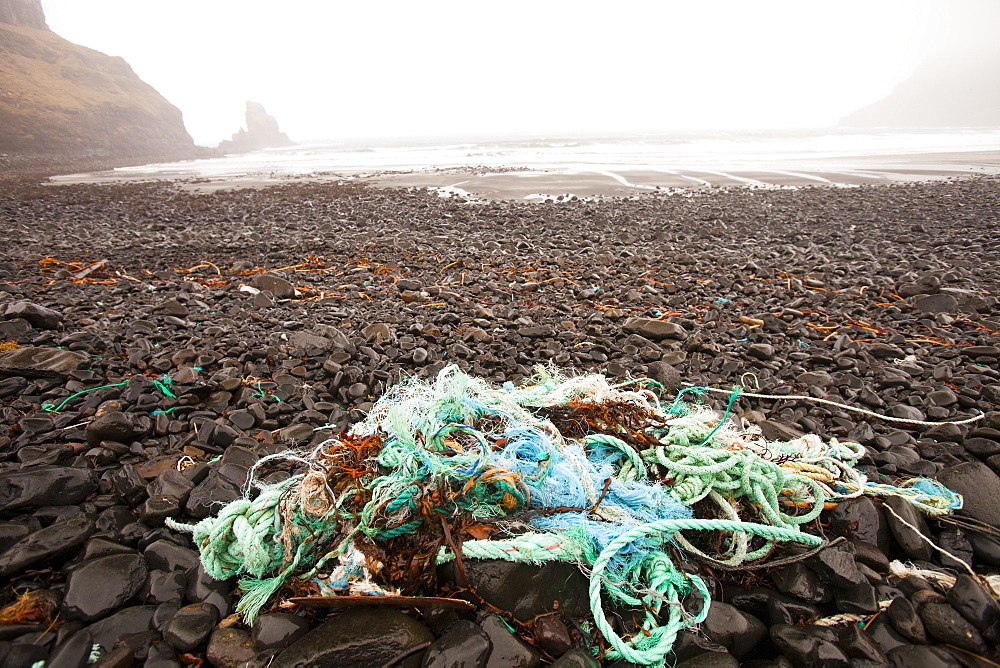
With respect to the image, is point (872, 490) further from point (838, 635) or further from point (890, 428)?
point (890, 428)

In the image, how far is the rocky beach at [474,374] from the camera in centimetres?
163

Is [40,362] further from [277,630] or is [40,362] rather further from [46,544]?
[277,630]

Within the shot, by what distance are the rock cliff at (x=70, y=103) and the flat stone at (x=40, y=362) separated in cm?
4420

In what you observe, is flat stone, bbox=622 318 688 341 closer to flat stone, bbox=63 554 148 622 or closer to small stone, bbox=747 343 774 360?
small stone, bbox=747 343 774 360

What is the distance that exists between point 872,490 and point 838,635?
2.49 ft

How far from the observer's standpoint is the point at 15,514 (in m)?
2.02

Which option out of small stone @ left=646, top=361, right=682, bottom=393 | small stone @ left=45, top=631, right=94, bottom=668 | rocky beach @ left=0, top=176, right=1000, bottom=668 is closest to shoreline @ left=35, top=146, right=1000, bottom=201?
rocky beach @ left=0, top=176, right=1000, bottom=668

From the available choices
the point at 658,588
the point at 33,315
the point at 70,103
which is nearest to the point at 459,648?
the point at 658,588

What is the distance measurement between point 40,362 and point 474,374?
323 centimetres

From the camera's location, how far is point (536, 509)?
1.94m

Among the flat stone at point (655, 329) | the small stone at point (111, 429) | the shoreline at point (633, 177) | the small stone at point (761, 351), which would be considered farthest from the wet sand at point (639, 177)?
the small stone at point (111, 429)

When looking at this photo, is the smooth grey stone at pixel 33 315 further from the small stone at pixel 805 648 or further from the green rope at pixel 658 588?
the small stone at pixel 805 648

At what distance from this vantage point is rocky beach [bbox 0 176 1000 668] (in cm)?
163

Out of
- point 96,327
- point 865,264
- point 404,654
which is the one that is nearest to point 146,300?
point 96,327
